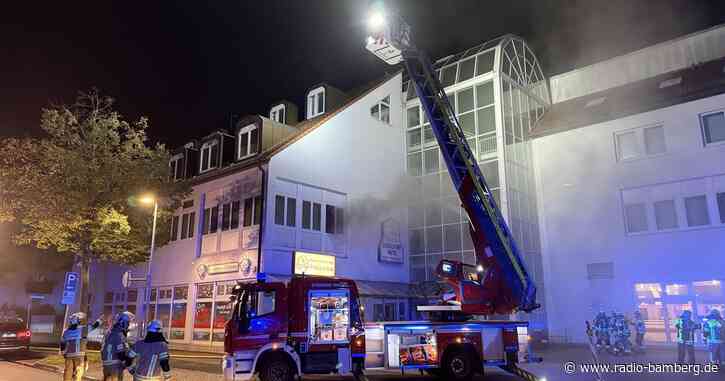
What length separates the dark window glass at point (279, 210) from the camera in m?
19.3

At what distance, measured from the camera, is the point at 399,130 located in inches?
1018

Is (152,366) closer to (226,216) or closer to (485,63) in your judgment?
(226,216)

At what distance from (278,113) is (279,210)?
901 cm

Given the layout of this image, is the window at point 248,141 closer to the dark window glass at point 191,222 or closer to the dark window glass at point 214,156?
the dark window glass at point 214,156

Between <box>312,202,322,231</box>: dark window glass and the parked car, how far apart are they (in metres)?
12.0

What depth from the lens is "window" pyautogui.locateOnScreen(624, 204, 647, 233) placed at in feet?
66.4

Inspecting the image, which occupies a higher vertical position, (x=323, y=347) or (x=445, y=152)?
(x=445, y=152)

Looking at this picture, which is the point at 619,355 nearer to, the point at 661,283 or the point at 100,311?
the point at 661,283

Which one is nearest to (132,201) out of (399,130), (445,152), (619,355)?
(445,152)

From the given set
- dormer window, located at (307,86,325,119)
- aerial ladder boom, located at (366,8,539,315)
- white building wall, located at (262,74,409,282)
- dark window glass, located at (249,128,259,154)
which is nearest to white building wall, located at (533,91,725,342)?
white building wall, located at (262,74,409,282)

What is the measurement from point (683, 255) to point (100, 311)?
97.2 ft

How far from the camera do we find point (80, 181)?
15383 mm

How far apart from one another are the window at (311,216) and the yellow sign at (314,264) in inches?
50.4

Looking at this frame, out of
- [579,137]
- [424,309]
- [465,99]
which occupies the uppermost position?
[465,99]
